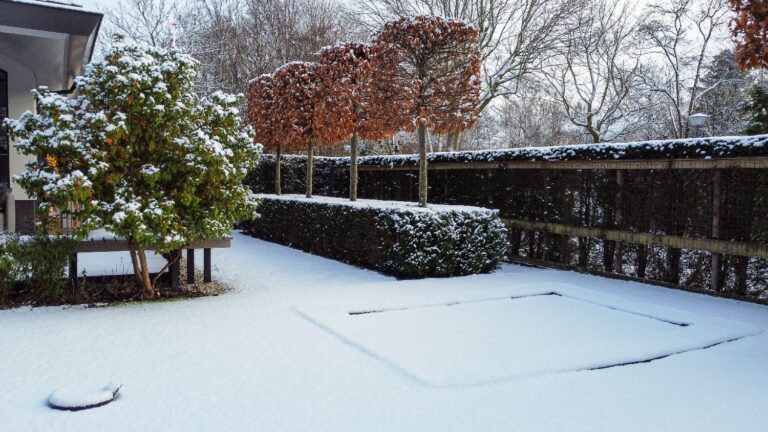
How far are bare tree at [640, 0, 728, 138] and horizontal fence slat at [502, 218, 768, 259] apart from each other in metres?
15.3

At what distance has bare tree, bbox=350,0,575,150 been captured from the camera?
2056 centimetres

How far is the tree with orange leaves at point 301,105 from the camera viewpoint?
38.3ft

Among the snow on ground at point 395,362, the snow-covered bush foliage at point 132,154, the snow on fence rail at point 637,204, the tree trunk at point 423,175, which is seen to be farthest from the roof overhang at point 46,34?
the snow on fence rail at point 637,204

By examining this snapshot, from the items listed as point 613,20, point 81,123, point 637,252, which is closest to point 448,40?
point 637,252

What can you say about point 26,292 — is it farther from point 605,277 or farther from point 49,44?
point 605,277

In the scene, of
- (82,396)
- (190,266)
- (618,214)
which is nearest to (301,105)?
(190,266)

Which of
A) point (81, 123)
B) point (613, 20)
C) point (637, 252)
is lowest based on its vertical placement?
point (637, 252)

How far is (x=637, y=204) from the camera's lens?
25.3ft

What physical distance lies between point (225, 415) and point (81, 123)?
3905 millimetres

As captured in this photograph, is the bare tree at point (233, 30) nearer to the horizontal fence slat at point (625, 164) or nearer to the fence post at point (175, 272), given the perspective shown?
the horizontal fence slat at point (625, 164)

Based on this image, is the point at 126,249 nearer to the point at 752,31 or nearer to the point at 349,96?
the point at 349,96

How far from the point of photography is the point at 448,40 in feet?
28.5

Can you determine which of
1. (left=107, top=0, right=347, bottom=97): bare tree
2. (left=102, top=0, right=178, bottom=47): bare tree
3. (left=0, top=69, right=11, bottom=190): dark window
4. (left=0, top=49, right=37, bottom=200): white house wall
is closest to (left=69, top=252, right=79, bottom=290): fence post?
(left=0, top=49, right=37, bottom=200): white house wall

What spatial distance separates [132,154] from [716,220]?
6.69 meters
